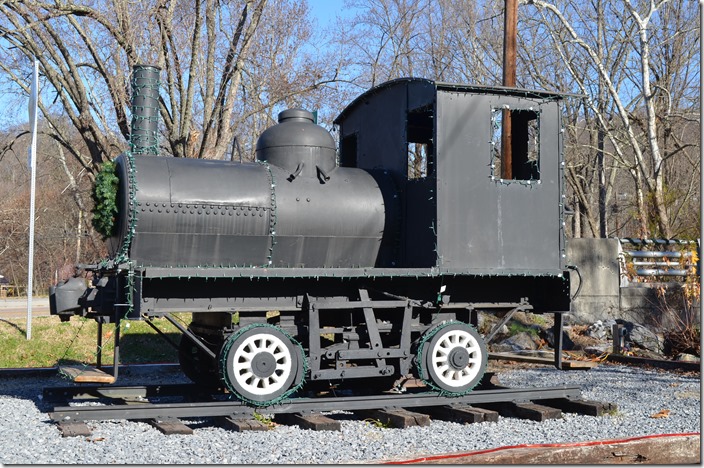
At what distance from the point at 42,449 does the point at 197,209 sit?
10.2ft

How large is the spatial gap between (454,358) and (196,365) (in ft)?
11.4

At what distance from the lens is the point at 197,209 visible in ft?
28.4

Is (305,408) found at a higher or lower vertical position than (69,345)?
lower

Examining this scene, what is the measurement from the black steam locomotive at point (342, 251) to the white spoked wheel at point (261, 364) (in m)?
0.02

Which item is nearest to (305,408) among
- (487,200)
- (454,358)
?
(454,358)

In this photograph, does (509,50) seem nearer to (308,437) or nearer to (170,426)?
(308,437)

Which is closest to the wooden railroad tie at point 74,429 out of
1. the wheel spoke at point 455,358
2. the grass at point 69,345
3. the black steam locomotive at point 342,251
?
the black steam locomotive at point 342,251

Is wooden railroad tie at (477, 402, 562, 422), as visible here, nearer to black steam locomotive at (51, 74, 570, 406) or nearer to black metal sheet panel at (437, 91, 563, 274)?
black steam locomotive at (51, 74, 570, 406)

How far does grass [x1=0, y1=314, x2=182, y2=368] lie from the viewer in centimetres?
1390

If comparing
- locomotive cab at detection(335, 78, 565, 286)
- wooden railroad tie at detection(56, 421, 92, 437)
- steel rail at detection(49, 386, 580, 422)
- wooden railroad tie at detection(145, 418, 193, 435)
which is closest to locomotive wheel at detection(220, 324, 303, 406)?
steel rail at detection(49, 386, 580, 422)

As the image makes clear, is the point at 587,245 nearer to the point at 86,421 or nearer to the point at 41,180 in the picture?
the point at 86,421

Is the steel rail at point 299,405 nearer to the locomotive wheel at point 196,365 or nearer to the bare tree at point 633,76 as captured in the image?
the locomotive wheel at point 196,365

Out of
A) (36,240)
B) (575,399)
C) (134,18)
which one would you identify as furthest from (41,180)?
(575,399)

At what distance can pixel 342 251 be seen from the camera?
30.8 feet
